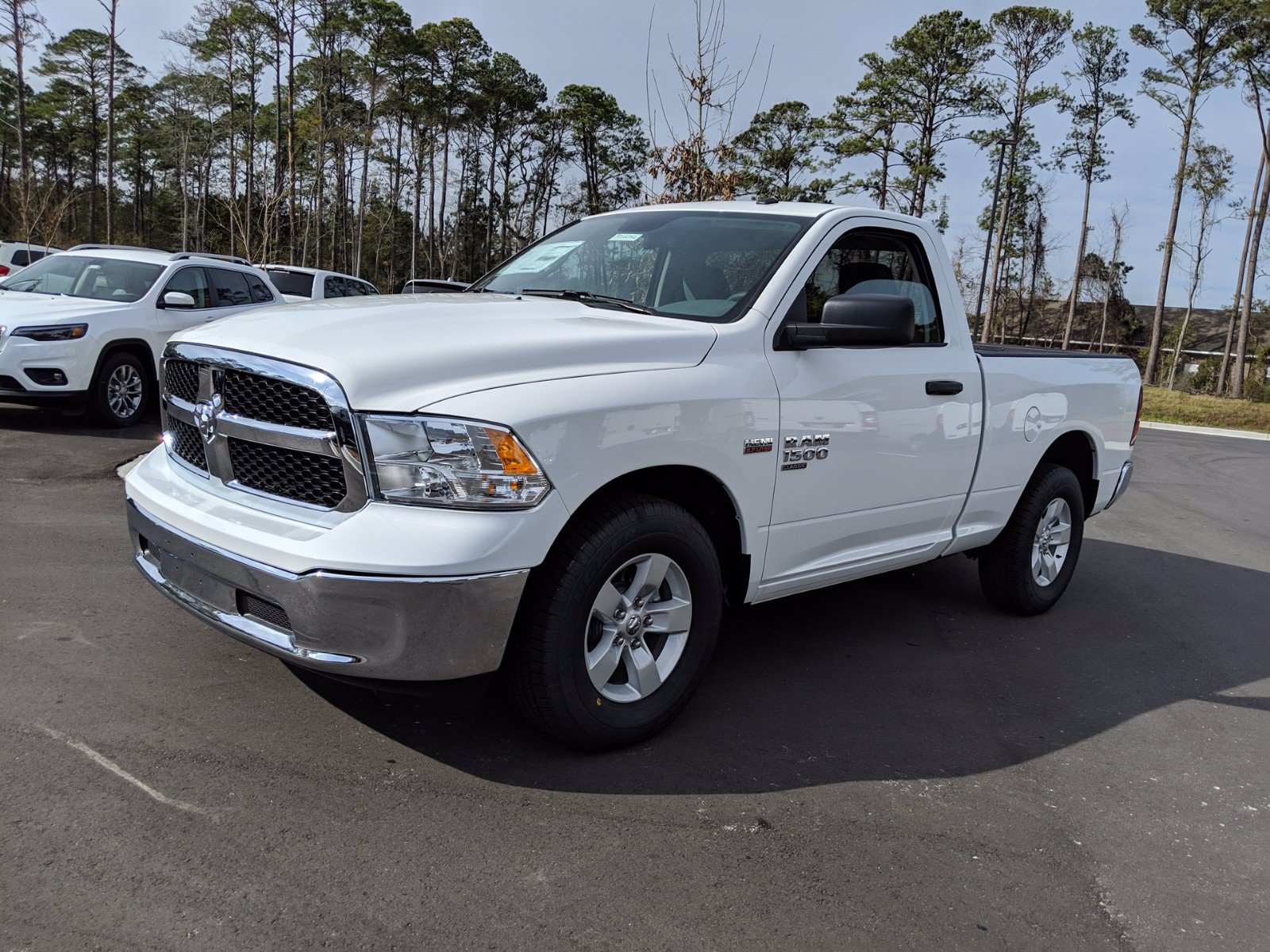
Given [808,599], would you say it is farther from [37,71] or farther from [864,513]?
[37,71]

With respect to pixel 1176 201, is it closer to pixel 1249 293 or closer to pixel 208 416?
pixel 1249 293

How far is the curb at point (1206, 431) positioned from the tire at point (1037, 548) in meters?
16.5

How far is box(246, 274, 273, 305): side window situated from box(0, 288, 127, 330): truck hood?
1813 millimetres

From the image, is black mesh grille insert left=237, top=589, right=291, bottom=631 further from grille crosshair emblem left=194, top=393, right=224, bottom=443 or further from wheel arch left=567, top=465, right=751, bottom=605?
wheel arch left=567, top=465, right=751, bottom=605

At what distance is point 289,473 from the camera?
9.76 feet

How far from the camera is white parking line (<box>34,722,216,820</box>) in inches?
109

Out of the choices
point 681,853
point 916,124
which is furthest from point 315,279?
point 916,124

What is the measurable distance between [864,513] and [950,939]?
1.86 meters

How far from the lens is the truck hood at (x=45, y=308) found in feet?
28.8

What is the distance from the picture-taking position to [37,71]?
→ 52906 mm

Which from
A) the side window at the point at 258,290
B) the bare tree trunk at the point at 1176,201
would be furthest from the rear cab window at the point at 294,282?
the bare tree trunk at the point at 1176,201

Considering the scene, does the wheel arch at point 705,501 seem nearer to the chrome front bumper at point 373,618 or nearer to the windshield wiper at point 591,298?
the chrome front bumper at point 373,618

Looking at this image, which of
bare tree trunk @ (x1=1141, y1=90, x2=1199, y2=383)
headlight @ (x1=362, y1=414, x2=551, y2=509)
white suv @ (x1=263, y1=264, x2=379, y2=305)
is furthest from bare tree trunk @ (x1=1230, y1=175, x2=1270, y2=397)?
headlight @ (x1=362, y1=414, x2=551, y2=509)

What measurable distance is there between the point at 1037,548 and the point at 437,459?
3860 millimetres
